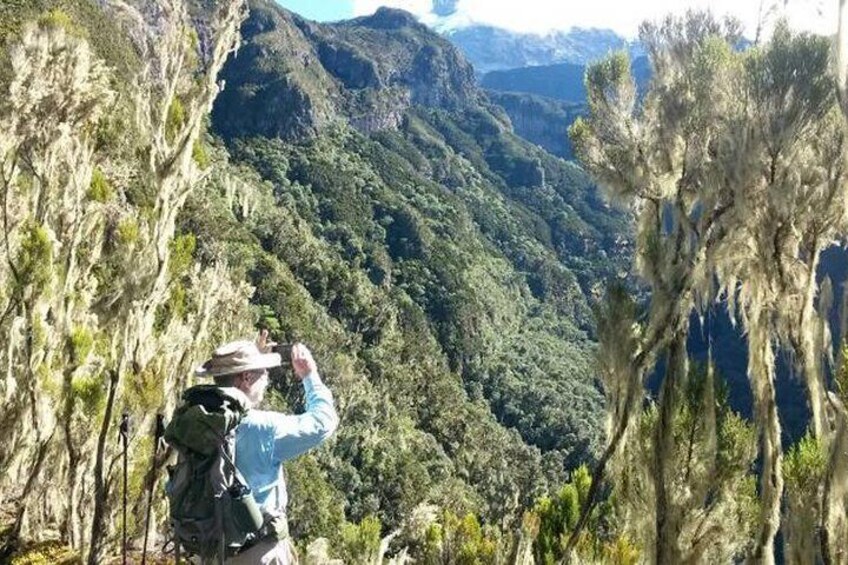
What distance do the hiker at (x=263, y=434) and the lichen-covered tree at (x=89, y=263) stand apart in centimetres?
292

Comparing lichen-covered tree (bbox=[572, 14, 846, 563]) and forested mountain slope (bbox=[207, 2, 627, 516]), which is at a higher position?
lichen-covered tree (bbox=[572, 14, 846, 563])

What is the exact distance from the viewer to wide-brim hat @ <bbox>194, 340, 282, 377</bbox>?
3.11m

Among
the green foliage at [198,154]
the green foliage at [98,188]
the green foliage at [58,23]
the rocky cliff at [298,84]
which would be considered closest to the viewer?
the green foliage at [198,154]

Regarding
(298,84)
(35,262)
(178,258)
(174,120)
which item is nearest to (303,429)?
(178,258)

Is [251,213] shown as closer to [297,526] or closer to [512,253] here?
[297,526]

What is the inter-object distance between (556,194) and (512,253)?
1565 inches

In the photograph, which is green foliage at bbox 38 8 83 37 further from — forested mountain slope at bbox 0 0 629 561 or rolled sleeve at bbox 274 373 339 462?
rolled sleeve at bbox 274 373 339 462

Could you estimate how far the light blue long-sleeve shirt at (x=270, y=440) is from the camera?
313 centimetres

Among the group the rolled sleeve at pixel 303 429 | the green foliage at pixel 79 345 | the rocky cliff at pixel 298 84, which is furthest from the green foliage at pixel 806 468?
the rocky cliff at pixel 298 84

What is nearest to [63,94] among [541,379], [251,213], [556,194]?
[251,213]

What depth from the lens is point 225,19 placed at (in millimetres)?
6242

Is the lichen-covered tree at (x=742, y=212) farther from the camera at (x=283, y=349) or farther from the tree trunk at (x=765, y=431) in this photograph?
the camera at (x=283, y=349)

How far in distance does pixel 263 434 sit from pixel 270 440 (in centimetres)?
4

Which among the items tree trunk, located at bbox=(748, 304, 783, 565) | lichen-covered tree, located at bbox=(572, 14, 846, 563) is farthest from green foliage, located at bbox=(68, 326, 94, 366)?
tree trunk, located at bbox=(748, 304, 783, 565)
